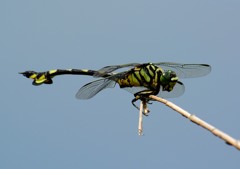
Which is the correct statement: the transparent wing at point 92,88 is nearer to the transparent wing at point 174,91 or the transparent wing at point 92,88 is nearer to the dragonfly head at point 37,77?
the transparent wing at point 174,91

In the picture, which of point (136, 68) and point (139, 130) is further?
point (136, 68)

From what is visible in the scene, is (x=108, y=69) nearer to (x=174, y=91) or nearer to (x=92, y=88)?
(x=92, y=88)

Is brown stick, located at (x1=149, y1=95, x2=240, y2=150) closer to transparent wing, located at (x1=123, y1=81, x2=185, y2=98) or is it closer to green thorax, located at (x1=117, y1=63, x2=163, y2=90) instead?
green thorax, located at (x1=117, y1=63, x2=163, y2=90)

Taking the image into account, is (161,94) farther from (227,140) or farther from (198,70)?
(227,140)

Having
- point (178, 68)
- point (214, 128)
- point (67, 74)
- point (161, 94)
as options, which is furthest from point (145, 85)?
point (214, 128)

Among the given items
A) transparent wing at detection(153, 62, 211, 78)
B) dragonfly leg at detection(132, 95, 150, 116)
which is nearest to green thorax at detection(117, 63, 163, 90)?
transparent wing at detection(153, 62, 211, 78)

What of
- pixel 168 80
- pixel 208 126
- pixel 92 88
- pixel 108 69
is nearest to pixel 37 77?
pixel 92 88
